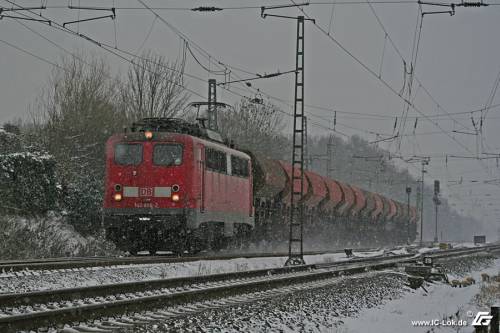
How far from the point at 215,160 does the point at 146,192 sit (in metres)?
2.65

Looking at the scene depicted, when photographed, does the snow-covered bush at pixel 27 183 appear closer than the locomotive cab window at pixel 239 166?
No

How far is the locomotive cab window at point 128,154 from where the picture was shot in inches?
783

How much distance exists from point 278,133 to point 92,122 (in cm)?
3347

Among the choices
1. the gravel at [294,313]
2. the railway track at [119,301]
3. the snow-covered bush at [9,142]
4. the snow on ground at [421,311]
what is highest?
the snow-covered bush at [9,142]

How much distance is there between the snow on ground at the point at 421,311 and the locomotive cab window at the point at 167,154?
7368 mm

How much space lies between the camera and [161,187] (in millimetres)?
19469

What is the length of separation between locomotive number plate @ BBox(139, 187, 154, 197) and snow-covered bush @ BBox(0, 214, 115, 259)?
3.67 metres

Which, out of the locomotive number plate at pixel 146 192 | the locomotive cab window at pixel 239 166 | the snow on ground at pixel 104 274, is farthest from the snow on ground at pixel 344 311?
the locomotive cab window at pixel 239 166

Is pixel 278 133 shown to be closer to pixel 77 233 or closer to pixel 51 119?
pixel 51 119

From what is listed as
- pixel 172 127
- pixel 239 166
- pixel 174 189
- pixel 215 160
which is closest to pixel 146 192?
pixel 174 189

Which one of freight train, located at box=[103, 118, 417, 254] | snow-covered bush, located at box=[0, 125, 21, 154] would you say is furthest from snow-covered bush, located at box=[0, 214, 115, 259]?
snow-covered bush, located at box=[0, 125, 21, 154]

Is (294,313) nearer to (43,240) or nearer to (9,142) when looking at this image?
(43,240)

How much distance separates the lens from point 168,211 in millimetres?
19109

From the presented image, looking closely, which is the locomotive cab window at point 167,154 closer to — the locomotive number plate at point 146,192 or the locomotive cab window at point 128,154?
the locomotive cab window at point 128,154
